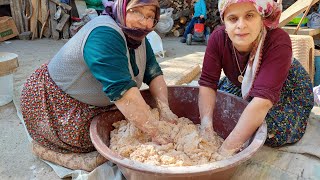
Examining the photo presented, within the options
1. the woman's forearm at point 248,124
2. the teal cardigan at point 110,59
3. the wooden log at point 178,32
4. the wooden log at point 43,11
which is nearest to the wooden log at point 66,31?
the wooden log at point 43,11

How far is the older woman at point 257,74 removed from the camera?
163cm

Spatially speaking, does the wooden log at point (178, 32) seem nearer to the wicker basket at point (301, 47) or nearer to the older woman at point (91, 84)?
the wicker basket at point (301, 47)

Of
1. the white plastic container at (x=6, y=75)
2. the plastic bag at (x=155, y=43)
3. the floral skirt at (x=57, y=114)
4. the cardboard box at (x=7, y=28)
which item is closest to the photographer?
the floral skirt at (x=57, y=114)

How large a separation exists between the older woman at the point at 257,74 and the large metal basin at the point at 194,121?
0.11 metres

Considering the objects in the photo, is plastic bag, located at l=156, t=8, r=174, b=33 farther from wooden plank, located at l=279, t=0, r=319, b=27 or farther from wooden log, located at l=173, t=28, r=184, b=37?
wooden plank, located at l=279, t=0, r=319, b=27

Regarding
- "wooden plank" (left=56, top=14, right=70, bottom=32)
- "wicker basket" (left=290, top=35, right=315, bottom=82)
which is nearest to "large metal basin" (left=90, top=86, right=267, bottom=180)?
"wicker basket" (left=290, top=35, right=315, bottom=82)

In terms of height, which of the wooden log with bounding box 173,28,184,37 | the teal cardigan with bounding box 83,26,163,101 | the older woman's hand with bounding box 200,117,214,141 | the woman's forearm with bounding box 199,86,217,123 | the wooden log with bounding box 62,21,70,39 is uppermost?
the teal cardigan with bounding box 83,26,163,101

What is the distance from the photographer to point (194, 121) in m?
2.18

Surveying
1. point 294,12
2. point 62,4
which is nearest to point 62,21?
point 62,4

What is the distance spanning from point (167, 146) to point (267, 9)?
2.91 ft

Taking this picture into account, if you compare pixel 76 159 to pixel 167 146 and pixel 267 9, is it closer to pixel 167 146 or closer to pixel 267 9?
pixel 167 146

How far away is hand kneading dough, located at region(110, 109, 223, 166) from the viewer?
1.51m

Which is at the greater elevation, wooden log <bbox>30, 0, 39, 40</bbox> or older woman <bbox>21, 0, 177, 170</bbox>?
older woman <bbox>21, 0, 177, 170</bbox>

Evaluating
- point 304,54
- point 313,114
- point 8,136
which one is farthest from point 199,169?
point 304,54
